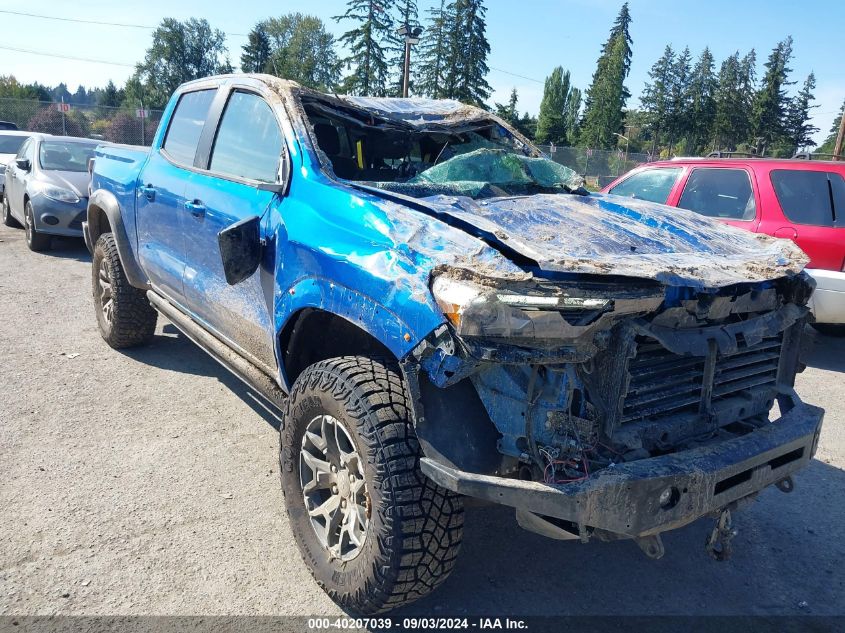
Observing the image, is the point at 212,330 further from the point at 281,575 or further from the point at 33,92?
the point at 33,92

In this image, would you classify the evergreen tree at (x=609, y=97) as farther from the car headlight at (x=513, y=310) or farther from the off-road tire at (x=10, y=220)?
the car headlight at (x=513, y=310)

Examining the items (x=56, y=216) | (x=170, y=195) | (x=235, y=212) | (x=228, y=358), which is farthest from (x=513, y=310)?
(x=56, y=216)

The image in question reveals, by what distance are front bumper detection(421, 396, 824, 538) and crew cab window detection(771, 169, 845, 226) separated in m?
4.52

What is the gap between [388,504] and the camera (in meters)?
2.23

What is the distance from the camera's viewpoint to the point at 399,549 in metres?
2.23

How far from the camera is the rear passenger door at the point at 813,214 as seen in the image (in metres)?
5.71

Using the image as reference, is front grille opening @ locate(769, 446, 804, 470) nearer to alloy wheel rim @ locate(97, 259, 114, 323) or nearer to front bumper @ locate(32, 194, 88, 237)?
alloy wheel rim @ locate(97, 259, 114, 323)

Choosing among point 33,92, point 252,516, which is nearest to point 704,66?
point 33,92

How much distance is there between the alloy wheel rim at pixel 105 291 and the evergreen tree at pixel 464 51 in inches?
1911

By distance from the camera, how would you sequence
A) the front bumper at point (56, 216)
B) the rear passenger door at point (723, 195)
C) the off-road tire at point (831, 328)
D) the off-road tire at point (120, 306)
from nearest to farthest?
the off-road tire at point (120, 306) < the rear passenger door at point (723, 195) < the off-road tire at point (831, 328) < the front bumper at point (56, 216)

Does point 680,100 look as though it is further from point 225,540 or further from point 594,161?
point 225,540

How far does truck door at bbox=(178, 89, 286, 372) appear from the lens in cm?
313

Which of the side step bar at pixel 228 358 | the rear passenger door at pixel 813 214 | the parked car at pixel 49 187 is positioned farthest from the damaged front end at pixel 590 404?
the parked car at pixel 49 187

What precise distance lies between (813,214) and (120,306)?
6058 millimetres
